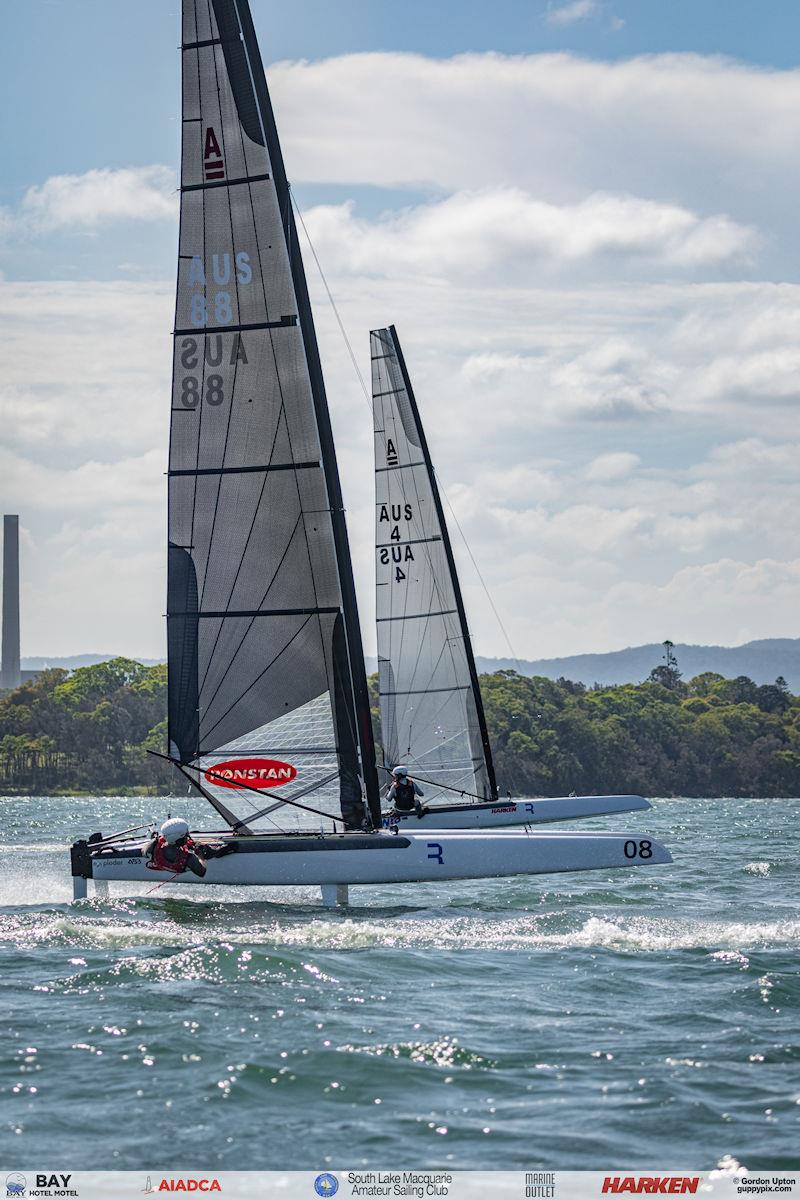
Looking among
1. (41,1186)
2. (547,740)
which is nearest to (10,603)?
(547,740)

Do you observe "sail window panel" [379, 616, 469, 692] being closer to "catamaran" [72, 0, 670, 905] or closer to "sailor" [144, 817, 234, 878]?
"catamaran" [72, 0, 670, 905]

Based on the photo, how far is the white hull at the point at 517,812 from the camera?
23.2 meters

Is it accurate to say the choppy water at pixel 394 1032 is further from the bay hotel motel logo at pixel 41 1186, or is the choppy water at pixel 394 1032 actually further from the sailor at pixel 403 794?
the sailor at pixel 403 794

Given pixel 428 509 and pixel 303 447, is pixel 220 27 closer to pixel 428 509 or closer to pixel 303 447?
pixel 303 447

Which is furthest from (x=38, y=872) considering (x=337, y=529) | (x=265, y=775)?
(x=337, y=529)

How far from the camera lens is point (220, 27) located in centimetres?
1708

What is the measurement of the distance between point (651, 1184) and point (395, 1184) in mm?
1372

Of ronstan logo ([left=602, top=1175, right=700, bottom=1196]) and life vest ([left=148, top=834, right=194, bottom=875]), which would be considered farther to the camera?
life vest ([left=148, top=834, right=194, bottom=875])

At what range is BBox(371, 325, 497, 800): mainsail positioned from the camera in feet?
86.3

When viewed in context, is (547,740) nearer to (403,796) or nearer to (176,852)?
(403,796)

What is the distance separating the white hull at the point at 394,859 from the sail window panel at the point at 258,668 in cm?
A: 167

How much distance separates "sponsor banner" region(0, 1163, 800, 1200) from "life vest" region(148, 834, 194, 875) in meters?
7.94

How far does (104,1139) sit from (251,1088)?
1217mm

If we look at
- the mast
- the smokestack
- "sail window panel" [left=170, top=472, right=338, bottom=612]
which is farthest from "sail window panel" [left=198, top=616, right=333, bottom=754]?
the smokestack
